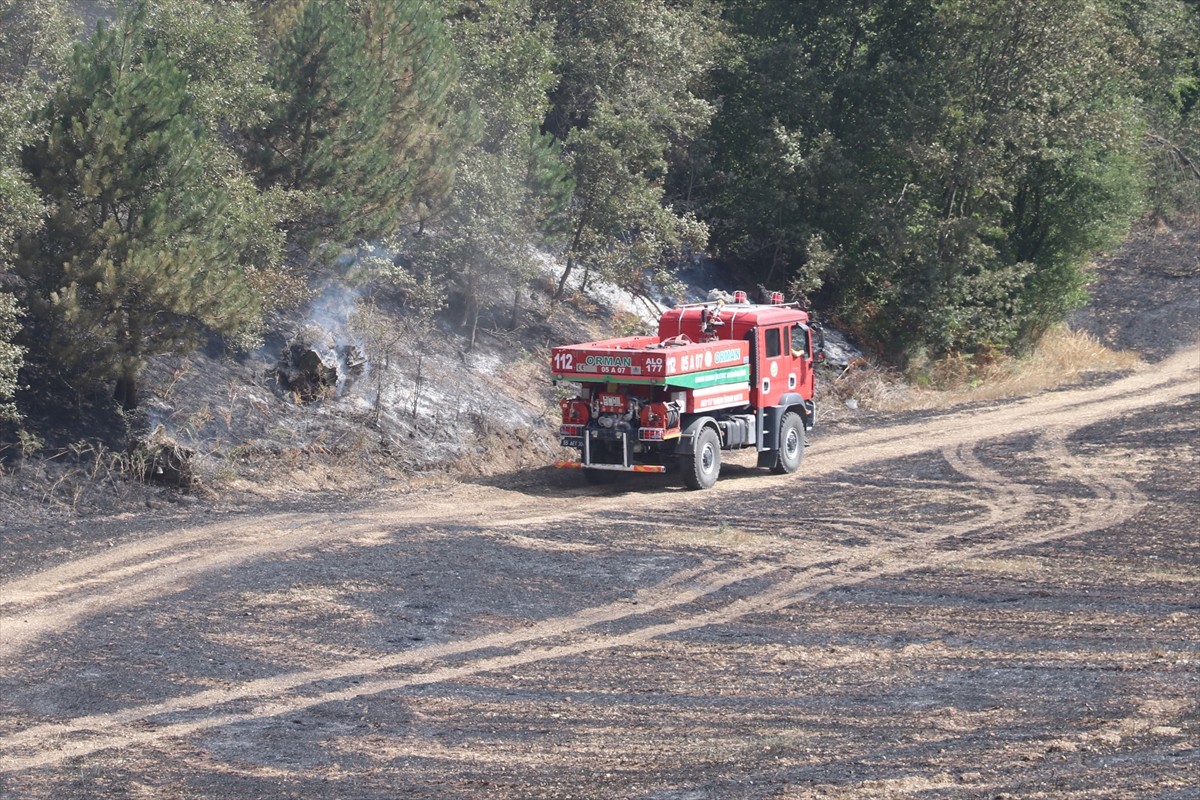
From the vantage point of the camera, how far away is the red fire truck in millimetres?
19219

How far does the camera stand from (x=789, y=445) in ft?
71.6

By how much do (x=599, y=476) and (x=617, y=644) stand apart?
8331 millimetres

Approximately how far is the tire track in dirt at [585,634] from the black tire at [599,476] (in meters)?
5.34

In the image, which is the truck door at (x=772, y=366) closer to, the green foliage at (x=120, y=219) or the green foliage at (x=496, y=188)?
the green foliage at (x=496, y=188)

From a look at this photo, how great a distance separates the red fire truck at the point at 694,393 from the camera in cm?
1922

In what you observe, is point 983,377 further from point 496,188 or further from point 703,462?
point 703,462

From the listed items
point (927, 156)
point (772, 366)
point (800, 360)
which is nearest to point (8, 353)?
point (772, 366)

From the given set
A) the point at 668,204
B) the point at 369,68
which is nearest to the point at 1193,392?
the point at 668,204

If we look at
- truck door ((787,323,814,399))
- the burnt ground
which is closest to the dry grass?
truck door ((787,323,814,399))

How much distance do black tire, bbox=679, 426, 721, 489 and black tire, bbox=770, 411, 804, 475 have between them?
148cm

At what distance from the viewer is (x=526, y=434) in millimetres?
22969

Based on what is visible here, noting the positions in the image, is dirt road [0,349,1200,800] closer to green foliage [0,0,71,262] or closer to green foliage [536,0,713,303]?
green foliage [0,0,71,262]

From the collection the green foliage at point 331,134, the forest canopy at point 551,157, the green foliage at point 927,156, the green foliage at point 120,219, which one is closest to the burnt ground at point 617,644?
the green foliage at point 120,219

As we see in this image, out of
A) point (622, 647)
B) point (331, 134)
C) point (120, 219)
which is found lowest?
point (622, 647)
